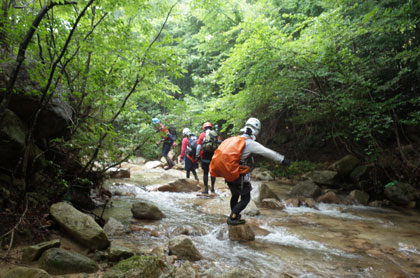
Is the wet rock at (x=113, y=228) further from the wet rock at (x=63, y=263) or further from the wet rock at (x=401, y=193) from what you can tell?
the wet rock at (x=401, y=193)

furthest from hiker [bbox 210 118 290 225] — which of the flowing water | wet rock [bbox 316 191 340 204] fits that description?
wet rock [bbox 316 191 340 204]

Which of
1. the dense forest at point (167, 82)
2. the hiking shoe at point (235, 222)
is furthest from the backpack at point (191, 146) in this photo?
the hiking shoe at point (235, 222)

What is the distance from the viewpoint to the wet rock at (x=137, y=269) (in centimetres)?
249

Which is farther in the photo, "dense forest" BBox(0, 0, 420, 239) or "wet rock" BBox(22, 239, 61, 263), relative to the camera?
"dense forest" BBox(0, 0, 420, 239)

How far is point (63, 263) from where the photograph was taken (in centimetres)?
263

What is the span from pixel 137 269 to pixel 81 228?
1.27 meters

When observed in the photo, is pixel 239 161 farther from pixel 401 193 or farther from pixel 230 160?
pixel 401 193

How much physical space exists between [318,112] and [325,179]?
293 cm

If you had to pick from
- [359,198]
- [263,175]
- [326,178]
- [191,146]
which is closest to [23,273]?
[191,146]

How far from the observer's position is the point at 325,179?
9.96 m

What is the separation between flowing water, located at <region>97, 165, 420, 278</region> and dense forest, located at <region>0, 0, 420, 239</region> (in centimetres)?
178

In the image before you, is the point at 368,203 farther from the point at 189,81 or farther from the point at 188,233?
the point at 189,81

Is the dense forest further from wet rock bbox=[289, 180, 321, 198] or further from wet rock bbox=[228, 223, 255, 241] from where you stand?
wet rock bbox=[228, 223, 255, 241]

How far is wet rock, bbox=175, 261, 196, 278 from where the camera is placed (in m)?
2.91
